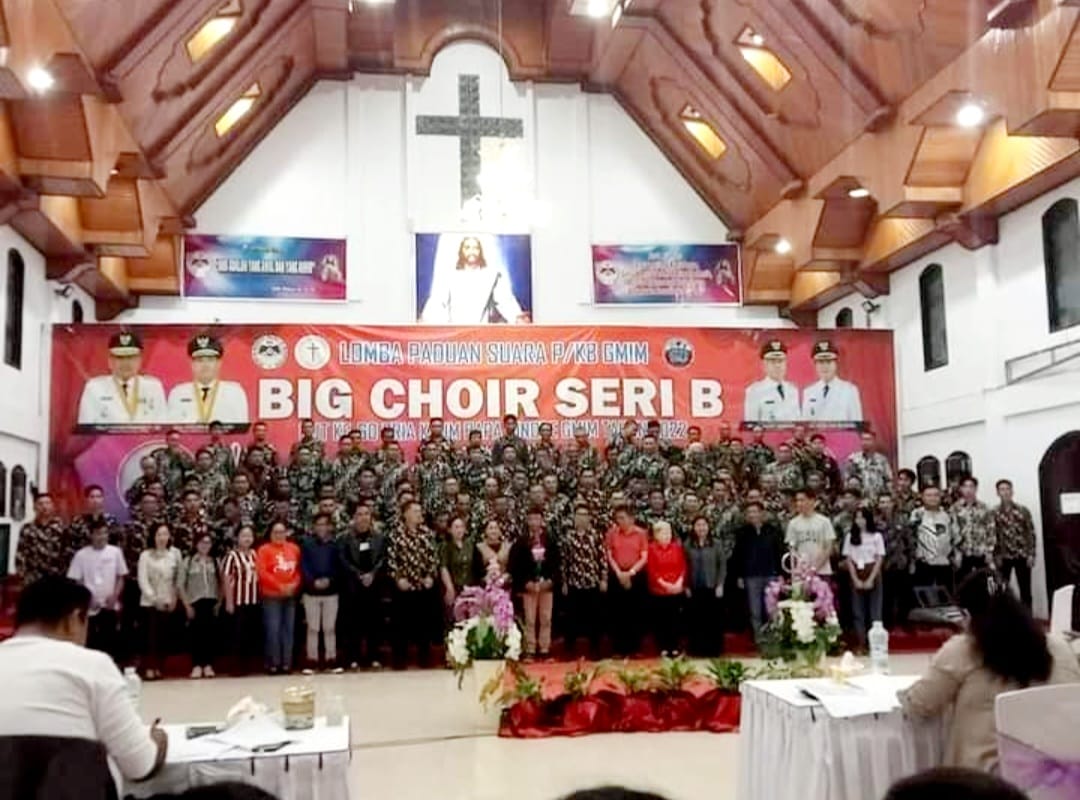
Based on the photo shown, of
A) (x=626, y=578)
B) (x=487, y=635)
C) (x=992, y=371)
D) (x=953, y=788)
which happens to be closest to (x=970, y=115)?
(x=992, y=371)

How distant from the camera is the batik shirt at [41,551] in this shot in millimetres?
8602

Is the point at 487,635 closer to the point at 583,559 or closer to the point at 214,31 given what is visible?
the point at 583,559

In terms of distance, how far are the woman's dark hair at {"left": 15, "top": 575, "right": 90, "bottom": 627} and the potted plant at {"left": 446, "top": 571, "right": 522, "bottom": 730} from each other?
3981mm

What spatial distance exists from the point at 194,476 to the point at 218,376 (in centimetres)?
190

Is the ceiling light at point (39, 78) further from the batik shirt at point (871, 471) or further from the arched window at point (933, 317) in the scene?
the arched window at point (933, 317)

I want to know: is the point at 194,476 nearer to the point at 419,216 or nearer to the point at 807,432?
the point at 419,216

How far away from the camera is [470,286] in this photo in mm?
14398

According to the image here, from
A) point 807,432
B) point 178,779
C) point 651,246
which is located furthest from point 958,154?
point 178,779

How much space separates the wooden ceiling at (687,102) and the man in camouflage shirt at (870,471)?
97.4 inches

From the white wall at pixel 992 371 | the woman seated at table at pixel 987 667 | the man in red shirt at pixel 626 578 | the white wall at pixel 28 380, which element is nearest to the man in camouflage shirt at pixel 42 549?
the white wall at pixel 28 380

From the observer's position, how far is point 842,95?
11.3 metres

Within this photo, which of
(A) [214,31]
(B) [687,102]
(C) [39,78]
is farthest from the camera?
(B) [687,102]

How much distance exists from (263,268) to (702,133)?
20.5ft

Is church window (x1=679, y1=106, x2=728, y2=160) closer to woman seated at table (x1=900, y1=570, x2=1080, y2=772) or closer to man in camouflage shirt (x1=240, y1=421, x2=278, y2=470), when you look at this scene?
man in camouflage shirt (x1=240, y1=421, x2=278, y2=470)
